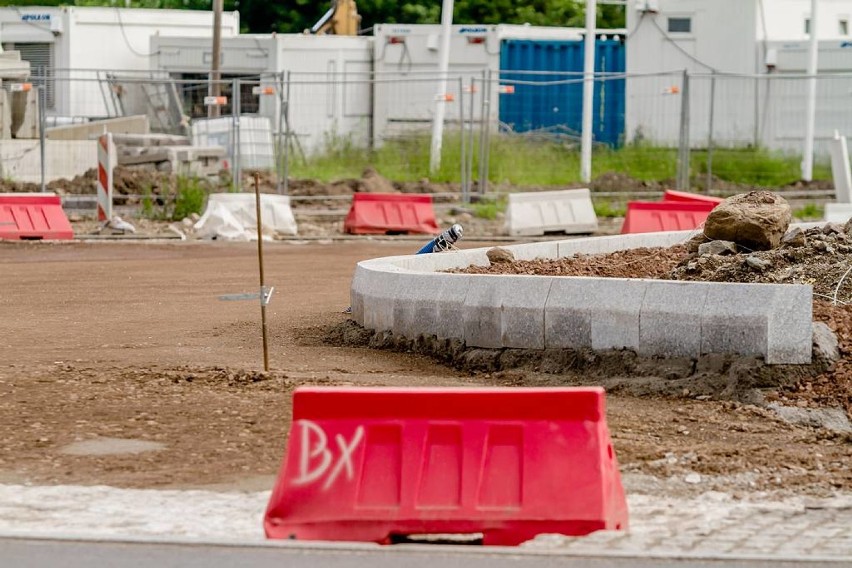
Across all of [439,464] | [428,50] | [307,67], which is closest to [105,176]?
[428,50]

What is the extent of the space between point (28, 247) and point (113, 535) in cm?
1550

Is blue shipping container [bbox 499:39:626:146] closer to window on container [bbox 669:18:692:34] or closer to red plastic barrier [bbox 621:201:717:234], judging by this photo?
window on container [bbox 669:18:692:34]

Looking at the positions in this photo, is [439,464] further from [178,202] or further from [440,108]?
[440,108]

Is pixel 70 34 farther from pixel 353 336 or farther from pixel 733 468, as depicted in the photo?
pixel 733 468

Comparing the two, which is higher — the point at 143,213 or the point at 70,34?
the point at 70,34

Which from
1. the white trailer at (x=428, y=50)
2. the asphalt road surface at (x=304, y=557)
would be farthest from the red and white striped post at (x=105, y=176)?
the asphalt road surface at (x=304, y=557)

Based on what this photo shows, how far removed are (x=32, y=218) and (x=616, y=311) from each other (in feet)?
46.3

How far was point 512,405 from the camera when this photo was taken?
6316 mm

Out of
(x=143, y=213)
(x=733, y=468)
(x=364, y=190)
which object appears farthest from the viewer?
(x=364, y=190)

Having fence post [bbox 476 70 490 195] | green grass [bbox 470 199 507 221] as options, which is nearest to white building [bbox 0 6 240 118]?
fence post [bbox 476 70 490 195]

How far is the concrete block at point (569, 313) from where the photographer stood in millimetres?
9766

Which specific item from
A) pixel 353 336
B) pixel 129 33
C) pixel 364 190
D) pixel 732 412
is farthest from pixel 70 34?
pixel 732 412

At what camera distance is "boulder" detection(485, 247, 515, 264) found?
13.1m

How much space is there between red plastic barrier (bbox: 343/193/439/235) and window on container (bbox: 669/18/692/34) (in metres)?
14.6
